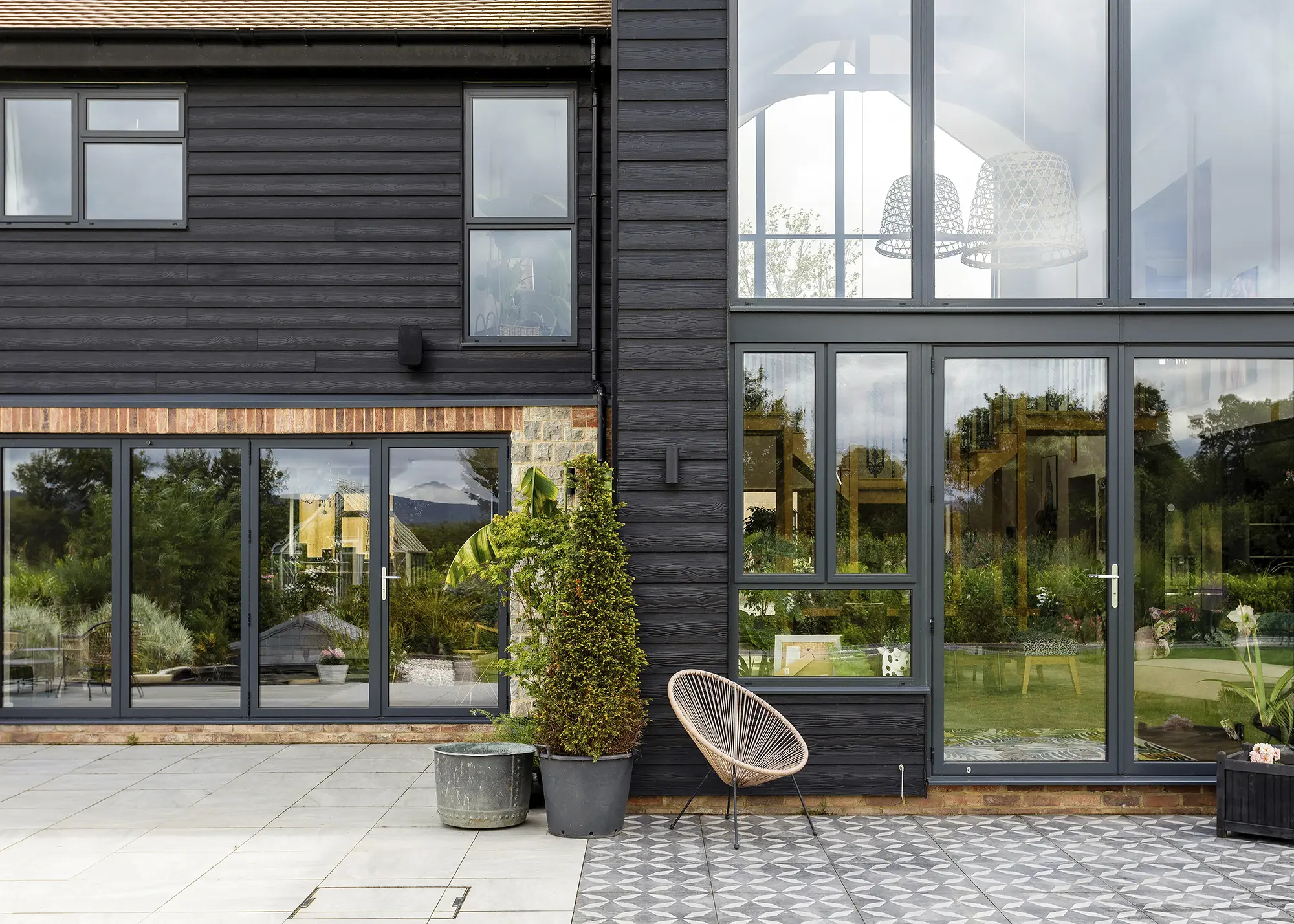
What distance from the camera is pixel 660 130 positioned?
572 cm

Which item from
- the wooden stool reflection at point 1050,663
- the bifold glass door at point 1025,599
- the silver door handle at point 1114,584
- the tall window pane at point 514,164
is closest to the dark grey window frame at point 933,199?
the bifold glass door at point 1025,599

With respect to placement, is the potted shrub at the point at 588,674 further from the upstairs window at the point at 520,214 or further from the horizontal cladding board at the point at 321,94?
the horizontal cladding board at the point at 321,94

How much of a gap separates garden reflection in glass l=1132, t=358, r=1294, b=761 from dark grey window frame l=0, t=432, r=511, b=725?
166 inches

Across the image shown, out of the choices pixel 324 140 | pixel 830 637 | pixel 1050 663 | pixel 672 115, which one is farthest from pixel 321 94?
pixel 1050 663

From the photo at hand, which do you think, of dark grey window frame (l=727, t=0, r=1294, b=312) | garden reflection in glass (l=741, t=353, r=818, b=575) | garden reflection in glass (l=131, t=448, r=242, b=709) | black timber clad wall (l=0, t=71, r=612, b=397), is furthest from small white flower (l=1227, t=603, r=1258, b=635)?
garden reflection in glass (l=131, t=448, r=242, b=709)

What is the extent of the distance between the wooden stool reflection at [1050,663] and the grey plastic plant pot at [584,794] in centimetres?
232

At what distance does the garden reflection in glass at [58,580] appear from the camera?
24.3 ft

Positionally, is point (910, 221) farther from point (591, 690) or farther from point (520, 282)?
point (591, 690)

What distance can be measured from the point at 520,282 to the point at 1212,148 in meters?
4.50

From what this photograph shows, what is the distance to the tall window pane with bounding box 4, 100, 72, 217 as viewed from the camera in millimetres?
7422

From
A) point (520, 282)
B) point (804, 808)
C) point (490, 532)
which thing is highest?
point (520, 282)

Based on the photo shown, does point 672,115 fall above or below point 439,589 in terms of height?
above

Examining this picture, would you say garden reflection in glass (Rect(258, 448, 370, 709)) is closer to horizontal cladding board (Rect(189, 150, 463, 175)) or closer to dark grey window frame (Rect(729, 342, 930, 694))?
horizontal cladding board (Rect(189, 150, 463, 175))

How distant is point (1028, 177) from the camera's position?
5770 mm
